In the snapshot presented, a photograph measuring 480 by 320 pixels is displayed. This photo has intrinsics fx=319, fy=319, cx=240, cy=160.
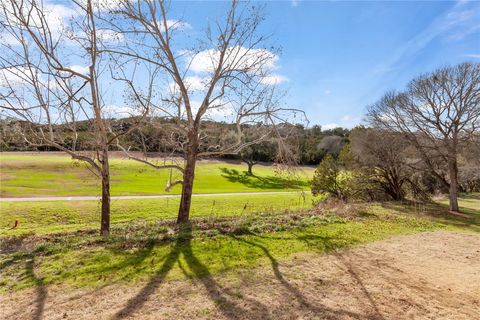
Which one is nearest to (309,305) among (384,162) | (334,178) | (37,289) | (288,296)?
(288,296)

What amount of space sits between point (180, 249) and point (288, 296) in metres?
3.11

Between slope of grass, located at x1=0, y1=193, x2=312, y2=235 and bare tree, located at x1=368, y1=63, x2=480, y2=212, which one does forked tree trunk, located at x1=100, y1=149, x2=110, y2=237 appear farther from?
bare tree, located at x1=368, y1=63, x2=480, y2=212

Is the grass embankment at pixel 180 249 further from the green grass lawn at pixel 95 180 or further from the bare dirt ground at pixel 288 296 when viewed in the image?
the green grass lawn at pixel 95 180

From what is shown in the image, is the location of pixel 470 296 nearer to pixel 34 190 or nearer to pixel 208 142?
pixel 208 142

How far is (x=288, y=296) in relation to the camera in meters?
5.05

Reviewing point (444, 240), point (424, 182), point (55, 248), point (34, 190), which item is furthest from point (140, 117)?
point (424, 182)

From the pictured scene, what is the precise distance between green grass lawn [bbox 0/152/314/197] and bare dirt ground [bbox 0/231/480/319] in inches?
546

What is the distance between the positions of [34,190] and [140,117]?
62.2 ft

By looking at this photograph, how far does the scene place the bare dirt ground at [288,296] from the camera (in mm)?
4500

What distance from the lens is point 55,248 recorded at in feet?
24.0

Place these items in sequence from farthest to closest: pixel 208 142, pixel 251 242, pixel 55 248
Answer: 1. pixel 208 142
2. pixel 251 242
3. pixel 55 248

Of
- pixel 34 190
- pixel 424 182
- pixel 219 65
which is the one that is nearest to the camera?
pixel 219 65

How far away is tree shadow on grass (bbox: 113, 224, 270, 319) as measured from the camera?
4.46 metres

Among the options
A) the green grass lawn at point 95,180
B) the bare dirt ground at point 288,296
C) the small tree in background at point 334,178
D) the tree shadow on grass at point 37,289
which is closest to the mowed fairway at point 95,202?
the green grass lawn at point 95,180
